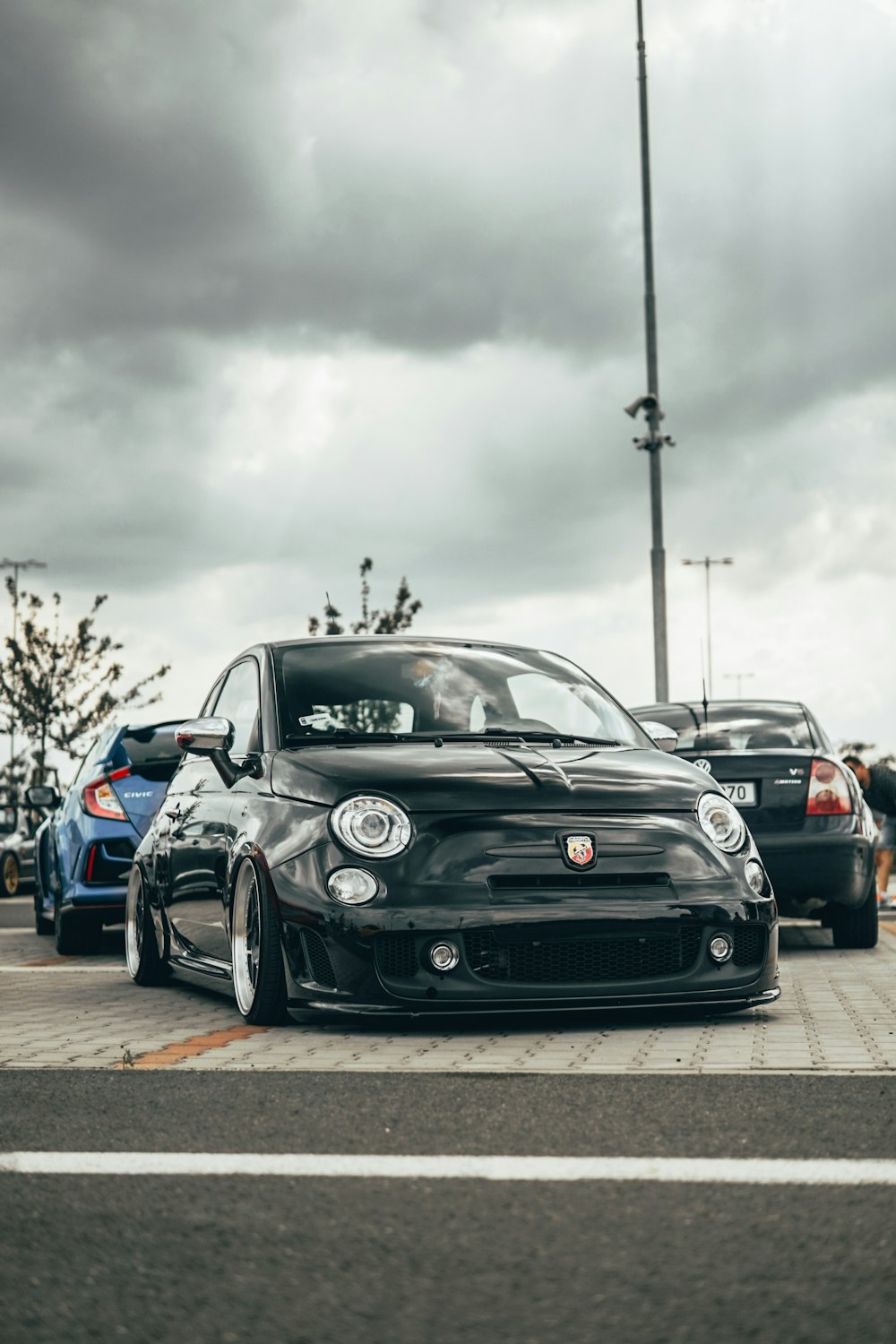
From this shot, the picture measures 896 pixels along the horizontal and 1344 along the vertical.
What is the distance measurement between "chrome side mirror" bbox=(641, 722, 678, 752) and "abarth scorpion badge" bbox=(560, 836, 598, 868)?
160cm

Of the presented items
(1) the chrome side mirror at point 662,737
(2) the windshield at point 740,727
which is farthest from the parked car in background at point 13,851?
(1) the chrome side mirror at point 662,737

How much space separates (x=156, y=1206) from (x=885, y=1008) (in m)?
4.37

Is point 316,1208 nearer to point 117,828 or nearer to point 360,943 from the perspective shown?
point 360,943

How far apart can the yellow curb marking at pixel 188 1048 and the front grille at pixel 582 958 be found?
0.94 metres

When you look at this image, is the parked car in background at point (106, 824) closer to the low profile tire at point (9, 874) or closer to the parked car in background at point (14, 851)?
the parked car in background at point (14, 851)

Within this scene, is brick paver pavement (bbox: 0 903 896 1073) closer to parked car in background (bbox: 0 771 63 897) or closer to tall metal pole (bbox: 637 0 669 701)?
parked car in background (bbox: 0 771 63 897)

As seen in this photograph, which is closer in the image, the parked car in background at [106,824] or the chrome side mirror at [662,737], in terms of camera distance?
the chrome side mirror at [662,737]

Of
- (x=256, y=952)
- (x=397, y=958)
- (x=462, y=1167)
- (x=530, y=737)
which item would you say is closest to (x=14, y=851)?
(x=530, y=737)

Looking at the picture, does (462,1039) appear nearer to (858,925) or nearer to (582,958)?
(582,958)

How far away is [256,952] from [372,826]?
2.56 feet

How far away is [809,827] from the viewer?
10.8m

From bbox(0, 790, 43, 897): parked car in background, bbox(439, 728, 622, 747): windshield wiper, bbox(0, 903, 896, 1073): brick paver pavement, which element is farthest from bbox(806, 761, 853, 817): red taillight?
bbox(0, 790, 43, 897): parked car in background

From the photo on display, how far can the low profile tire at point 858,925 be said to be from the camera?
11.0 m

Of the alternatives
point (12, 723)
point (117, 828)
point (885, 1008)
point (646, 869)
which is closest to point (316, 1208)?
point (646, 869)
